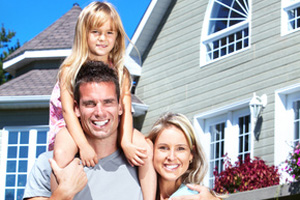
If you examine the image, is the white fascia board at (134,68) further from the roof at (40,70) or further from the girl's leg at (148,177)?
the girl's leg at (148,177)

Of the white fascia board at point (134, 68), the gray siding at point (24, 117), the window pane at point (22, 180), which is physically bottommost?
the window pane at point (22, 180)

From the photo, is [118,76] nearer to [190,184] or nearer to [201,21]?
[190,184]

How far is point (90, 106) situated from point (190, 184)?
0.78 m

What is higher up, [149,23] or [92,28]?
[149,23]

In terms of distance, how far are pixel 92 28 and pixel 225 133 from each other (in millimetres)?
9208

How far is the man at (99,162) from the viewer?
383cm

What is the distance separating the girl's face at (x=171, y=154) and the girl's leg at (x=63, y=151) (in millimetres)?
477

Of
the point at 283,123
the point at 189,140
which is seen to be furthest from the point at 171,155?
the point at 283,123

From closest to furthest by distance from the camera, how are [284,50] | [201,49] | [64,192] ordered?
[64,192] < [284,50] < [201,49]

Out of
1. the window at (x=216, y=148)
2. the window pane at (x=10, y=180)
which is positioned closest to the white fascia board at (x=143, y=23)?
the window at (x=216, y=148)

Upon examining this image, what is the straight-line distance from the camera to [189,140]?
4.20 meters

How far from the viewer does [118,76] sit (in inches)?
169

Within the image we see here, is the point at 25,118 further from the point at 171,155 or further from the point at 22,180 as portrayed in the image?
the point at 171,155

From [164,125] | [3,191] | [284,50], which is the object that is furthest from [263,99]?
[164,125]
